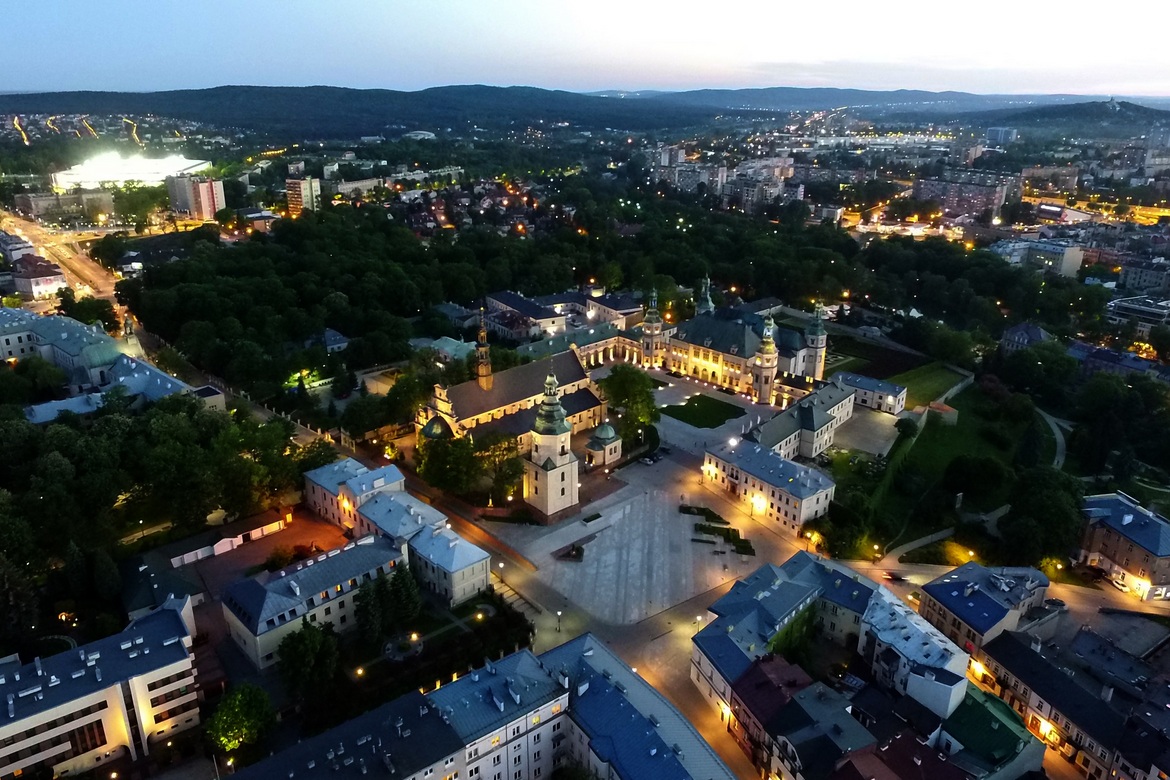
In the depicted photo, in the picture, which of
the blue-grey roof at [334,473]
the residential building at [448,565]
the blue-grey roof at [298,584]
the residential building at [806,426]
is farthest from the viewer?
the residential building at [806,426]

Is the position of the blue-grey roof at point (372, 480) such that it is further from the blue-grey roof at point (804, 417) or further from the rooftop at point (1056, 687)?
the rooftop at point (1056, 687)

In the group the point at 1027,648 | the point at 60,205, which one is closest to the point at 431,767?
the point at 1027,648

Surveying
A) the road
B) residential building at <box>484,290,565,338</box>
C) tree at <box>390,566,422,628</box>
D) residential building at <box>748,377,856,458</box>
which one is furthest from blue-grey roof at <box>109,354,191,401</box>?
residential building at <box>748,377,856,458</box>

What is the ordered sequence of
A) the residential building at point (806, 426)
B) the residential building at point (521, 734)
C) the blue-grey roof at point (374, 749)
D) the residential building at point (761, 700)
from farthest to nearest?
the residential building at point (806, 426)
the residential building at point (761, 700)
the residential building at point (521, 734)
the blue-grey roof at point (374, 749)

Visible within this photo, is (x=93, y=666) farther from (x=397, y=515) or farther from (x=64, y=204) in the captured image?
(x=64, y=204)

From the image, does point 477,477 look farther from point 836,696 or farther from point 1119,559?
point 1119,559

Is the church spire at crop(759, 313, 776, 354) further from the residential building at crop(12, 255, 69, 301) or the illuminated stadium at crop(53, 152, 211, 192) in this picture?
the illuminated stadium at crop(53, 152, 211, 192)

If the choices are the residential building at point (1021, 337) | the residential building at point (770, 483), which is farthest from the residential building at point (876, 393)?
the residential building at point (1021, 337)
